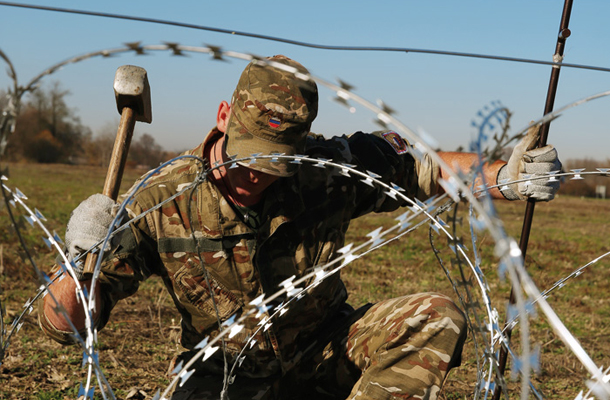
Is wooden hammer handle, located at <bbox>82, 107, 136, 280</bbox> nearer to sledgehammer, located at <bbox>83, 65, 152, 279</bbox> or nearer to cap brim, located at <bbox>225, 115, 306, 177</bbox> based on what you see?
sledgehammer, located at <bbox>83, 65, 152, 279</bbox>

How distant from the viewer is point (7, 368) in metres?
3.56

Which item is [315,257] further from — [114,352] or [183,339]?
[114,352]

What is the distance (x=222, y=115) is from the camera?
2.91 m

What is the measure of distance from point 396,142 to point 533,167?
2.82 feet

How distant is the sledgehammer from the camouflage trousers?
44.0 inches

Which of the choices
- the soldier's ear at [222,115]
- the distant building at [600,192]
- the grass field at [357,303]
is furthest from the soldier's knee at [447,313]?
the distant building at [600,192]

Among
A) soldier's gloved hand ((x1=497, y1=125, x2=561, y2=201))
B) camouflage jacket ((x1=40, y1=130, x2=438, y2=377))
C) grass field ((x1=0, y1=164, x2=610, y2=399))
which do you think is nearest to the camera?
soldier's gloved hand ((x1=497, y1=125, x2=561, y2=201))

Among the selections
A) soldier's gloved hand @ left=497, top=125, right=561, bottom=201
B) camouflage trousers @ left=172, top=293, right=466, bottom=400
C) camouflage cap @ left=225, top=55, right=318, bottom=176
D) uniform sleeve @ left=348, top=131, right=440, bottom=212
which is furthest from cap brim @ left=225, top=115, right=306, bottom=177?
soldier's gloved hand @ left=497, top=125, right=561, bottom=201

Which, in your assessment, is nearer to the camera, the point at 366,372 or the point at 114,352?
the point at 366,372

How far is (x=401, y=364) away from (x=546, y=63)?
152 cm

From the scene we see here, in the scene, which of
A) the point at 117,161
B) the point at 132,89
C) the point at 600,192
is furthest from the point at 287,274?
the point at 600,192

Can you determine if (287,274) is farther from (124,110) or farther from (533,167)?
(533,167)

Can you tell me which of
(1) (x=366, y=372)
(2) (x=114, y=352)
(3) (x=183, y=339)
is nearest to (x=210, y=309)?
(3) (x=183, y=339)

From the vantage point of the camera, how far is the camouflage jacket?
2811 mm
